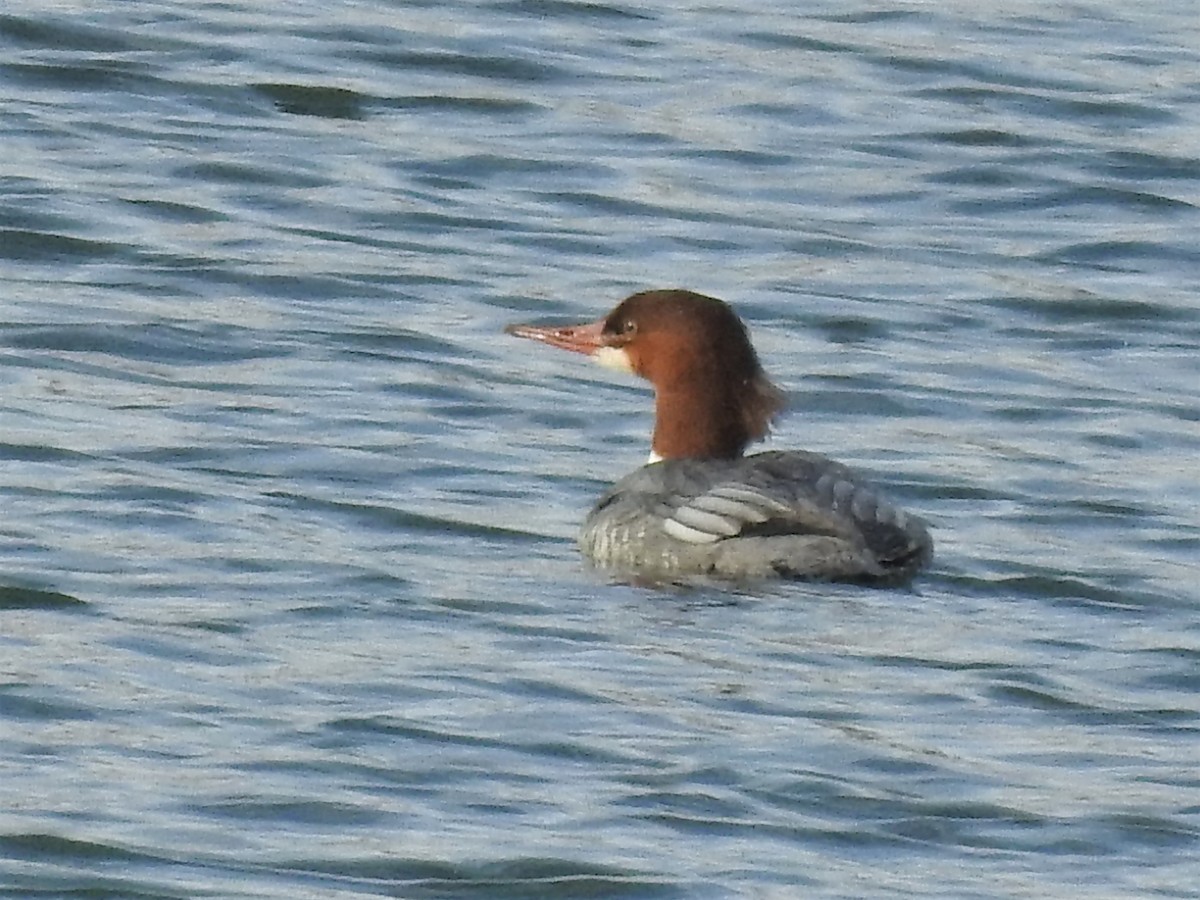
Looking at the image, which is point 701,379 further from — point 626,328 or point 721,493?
point 721,493

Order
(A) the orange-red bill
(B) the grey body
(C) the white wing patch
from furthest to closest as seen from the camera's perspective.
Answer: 1. (A) the orange-red bill
2. (C) the white wing patch
3. (B) the grey body

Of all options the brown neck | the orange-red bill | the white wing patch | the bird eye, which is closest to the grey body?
the white wing patch

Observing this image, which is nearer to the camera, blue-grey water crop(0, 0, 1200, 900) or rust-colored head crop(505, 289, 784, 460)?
blue-grey water crop(0, 0, 1200, 900)

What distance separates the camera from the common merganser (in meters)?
9.82

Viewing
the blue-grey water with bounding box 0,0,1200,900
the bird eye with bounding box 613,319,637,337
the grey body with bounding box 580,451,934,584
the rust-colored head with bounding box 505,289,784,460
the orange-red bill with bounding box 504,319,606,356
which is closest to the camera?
the blue-grey water with bounding box 0,0,1200,900

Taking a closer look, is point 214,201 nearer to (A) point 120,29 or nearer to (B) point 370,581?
(A) point 120,29

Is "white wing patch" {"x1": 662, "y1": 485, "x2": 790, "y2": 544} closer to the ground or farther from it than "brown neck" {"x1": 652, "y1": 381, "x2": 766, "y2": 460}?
closer to the ground

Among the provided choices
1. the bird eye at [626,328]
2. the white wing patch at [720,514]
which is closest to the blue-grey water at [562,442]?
the white wing patch at [720,514]

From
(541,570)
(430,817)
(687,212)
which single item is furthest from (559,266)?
(430,817)

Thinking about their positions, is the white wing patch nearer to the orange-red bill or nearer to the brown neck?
the brown neck

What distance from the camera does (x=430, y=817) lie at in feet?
24.6

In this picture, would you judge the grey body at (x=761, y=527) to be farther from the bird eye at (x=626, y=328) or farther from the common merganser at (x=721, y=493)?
the bird eye at (x=626, y=328)

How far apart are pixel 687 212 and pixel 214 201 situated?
1.86 meters

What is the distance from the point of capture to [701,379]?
10820 millimetres
